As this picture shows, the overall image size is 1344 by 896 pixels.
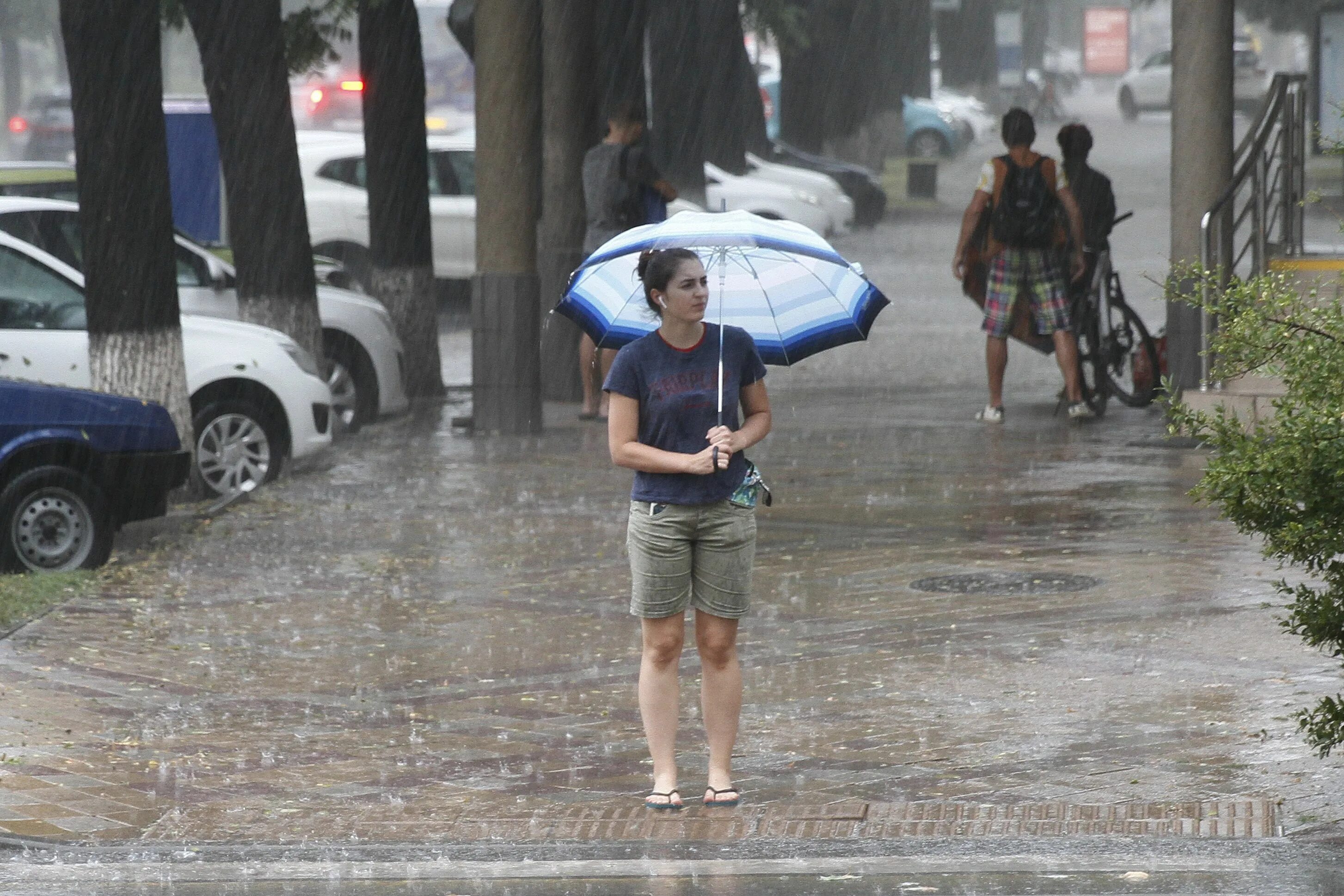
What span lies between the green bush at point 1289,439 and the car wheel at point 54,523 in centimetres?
615

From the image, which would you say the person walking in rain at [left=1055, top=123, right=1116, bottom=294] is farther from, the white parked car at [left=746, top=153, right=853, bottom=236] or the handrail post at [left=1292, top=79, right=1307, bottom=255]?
the white parked car at [left=746, top=153, right=853, bottom=236]

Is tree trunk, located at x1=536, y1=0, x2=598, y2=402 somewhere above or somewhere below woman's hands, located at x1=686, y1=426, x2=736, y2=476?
above

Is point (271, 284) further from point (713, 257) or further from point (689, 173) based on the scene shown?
point (689, 173)

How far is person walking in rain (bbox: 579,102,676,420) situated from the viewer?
48.9ft

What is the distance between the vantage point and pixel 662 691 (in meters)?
6.67

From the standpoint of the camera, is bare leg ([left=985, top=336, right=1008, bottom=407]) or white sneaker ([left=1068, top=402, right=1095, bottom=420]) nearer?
bare leg ([left=985, top=336, right=1008, bottom=407])

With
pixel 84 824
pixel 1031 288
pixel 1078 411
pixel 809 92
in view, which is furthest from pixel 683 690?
pixel 809 92

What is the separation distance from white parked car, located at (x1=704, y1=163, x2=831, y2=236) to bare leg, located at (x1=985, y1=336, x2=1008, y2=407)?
15.3 metres

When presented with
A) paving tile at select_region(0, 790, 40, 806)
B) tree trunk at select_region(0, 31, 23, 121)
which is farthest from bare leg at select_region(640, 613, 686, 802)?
tree trunk at select_region(0, 31, 23, 121)

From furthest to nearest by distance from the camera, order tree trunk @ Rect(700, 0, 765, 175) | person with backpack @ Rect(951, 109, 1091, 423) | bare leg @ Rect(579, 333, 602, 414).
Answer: tree trunk @ Rect(700, 0, 765, 175), bare leg @ Rect(579, 333, 602, 414), person with backpack @ Rect(951, 109, 1091, 423)

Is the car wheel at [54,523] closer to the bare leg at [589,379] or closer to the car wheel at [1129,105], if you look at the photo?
the bare leg at [589,379]

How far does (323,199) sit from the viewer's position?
80.8 ft

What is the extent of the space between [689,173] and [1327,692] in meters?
23.7

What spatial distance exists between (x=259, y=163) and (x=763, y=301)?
8698 mm
